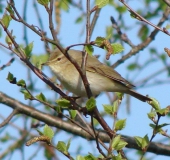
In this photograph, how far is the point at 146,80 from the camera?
700cm

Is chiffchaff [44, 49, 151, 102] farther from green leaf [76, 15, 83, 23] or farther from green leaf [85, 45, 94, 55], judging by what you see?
green leaf [76, 15, 83, 23]

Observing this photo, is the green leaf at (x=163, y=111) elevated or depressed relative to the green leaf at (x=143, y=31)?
depressed

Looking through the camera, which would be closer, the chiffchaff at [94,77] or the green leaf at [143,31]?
the chiffchaff at [94,77]

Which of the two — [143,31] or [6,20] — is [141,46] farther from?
[6,20]

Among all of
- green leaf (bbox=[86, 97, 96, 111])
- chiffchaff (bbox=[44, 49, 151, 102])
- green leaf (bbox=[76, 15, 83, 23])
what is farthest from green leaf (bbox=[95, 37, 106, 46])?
green leaf (bbox=[76, 15, 83, 23])

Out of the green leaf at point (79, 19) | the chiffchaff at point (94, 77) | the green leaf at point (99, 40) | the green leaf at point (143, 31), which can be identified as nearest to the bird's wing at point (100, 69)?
the chiffchaff at point (94, 77)

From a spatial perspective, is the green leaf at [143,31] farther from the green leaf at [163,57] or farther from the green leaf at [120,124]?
the green leaf at [120,124]

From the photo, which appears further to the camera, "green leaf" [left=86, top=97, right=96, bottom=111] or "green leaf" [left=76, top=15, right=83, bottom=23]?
"green leaf" [left=76, top=15, right=83, bottom=23]

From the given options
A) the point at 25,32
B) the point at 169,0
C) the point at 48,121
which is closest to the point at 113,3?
the point at 25,32

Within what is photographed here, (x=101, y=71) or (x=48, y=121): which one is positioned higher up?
(x=101, y=71)

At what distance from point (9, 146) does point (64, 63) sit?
2.09 meters

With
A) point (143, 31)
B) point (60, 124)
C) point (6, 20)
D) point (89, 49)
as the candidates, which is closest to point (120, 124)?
point (89, 49)

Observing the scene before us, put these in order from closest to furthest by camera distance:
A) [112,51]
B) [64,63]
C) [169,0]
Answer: [112,51] < [169,0] < [64,63]

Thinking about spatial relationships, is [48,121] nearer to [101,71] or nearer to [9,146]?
[101,71]
